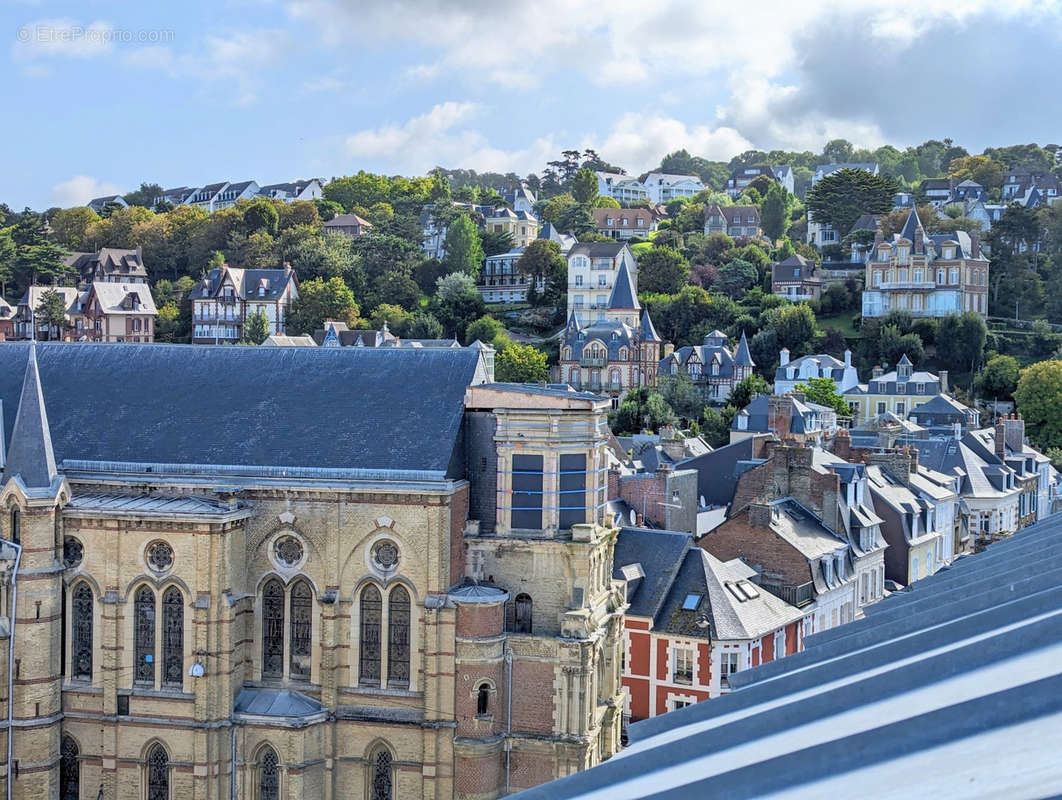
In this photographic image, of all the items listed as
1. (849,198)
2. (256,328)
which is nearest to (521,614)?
(256,328)

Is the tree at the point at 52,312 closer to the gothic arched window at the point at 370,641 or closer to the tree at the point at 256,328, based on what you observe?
the tree at the point at 256,328

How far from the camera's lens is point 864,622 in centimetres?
1739

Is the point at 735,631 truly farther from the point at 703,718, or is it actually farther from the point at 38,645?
the point at 703,718

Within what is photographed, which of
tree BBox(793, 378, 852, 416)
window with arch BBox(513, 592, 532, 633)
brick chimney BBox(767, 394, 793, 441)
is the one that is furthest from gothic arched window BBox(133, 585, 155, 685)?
tree BBox(793, 378, 852, 416)

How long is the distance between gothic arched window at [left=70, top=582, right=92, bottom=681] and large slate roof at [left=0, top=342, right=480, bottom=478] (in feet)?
13.4

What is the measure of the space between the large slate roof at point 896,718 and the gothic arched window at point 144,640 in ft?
77.8

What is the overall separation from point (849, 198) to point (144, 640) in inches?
5099

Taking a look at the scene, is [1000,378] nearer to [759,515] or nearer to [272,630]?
[759,515]

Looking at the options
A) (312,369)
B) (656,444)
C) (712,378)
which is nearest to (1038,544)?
(312,369)

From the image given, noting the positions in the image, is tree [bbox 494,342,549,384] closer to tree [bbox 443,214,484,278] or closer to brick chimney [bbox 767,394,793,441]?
tree [bbox 443,214,484,278]

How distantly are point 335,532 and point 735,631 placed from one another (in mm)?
16022

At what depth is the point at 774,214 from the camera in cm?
16550

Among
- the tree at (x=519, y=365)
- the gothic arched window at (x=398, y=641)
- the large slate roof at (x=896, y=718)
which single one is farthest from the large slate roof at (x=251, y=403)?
the tree at (x=519, y=365)

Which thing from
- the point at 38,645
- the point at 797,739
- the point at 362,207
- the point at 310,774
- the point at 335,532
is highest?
the point at 362,207
